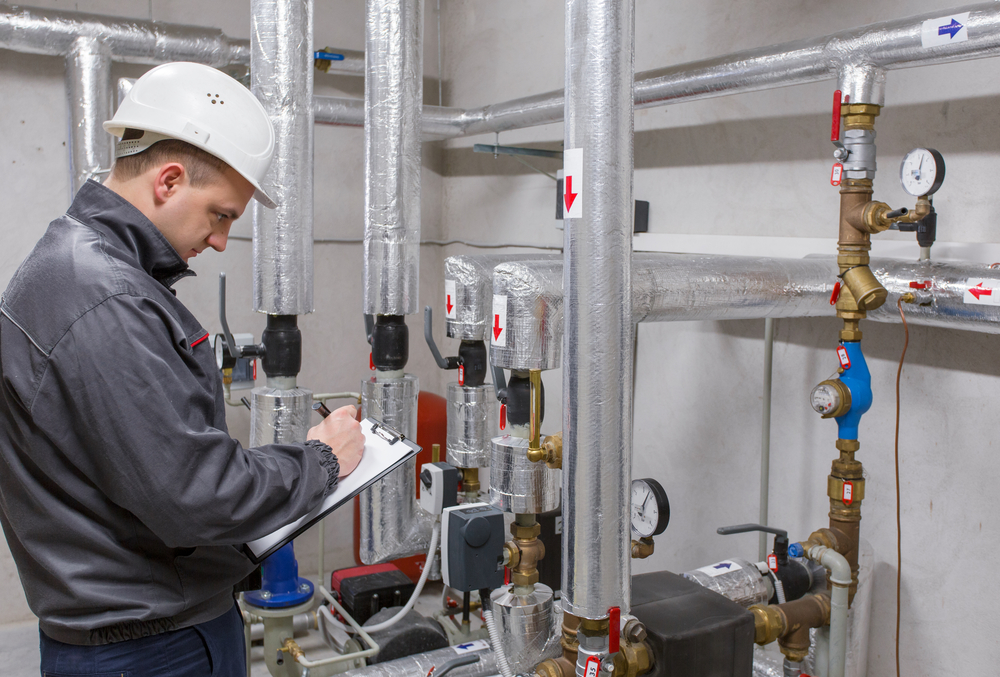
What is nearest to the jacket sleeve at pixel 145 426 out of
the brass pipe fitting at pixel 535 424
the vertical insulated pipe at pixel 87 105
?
the brass pipe fitting at pixel 535 424

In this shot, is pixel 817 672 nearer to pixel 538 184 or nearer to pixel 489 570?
pixel 489 570

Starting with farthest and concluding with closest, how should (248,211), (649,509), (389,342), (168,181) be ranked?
(248,211), (389,342), (649,509), (168,181)

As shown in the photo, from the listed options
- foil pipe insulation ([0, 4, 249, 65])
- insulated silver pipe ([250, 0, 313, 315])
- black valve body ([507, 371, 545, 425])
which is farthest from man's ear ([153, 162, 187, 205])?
foil pipe insulation ([0, 4, 249, 65])

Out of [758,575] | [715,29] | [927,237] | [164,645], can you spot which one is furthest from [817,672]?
[715,29]

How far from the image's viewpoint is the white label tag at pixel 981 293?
1.51 meters

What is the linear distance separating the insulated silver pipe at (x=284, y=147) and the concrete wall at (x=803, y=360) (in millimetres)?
1111

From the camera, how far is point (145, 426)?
2.65 feet

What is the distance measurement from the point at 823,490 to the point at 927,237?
2.43 feet

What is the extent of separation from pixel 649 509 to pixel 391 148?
3.90 ft

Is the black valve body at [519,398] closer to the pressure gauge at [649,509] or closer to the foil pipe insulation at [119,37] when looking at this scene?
the pressure gauge at [649,509]

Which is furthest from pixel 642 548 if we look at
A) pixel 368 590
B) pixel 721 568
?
pixel 368 590

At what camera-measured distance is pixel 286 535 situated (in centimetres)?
107

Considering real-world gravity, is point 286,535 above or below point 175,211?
below

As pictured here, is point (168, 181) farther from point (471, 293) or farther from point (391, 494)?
point (391, 494)
